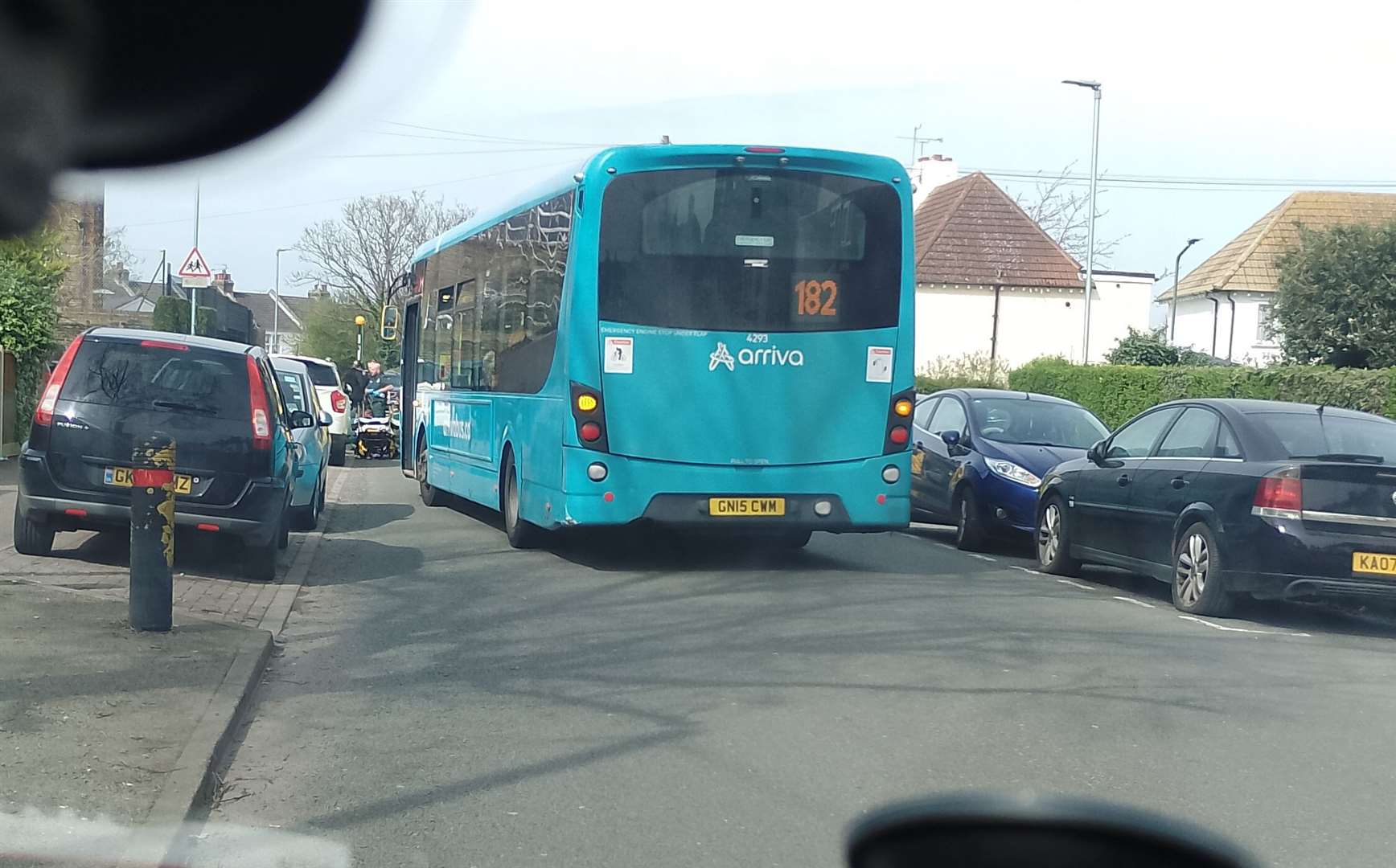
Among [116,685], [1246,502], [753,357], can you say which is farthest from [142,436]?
[1246,502]

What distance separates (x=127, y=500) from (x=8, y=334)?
11.1 metres

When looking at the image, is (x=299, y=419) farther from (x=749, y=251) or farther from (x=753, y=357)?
(x=749, y=251)

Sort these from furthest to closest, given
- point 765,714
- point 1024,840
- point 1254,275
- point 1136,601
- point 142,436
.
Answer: point 1254,275
point 1136,601
point 142,436
point 765,714
point 1024,840

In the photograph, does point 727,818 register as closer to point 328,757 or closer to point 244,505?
point 328,757

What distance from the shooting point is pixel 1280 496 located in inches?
398

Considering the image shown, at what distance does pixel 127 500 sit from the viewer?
10.7 metres

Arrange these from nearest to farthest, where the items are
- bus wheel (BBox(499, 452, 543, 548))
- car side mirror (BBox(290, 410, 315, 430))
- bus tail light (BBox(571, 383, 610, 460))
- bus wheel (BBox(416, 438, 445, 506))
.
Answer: bus tail light (BBox(571, 383, 610, 460)) → car side mirror (BBox(290, 410, 315, 430)) → bus wheel (BBox(499, 452, 543, 548)) → bus wheel (BBox(416, 438, 445, 506))

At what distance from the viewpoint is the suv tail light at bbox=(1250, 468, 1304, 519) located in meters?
10.1

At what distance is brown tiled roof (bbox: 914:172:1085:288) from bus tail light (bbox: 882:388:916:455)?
4201 centimetres

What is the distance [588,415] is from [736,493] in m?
1.30

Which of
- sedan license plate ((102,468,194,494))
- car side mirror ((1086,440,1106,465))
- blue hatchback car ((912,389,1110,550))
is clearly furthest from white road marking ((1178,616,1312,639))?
sedan license plate ((102,468,194,494))

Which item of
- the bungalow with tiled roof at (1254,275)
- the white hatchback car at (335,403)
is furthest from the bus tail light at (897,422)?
the bungalow with tiled roof at (1254,275)

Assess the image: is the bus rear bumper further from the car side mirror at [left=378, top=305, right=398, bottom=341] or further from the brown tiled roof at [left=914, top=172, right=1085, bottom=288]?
the brown tiled roof at [left=914, top=172, right=1085, bottom=288]

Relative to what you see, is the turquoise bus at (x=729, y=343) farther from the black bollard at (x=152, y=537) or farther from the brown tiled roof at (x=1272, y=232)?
the brown tiled roof at (x=1272, y=232)
